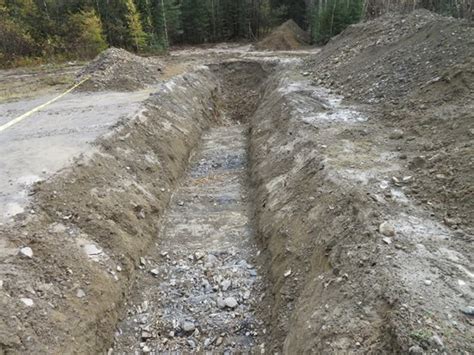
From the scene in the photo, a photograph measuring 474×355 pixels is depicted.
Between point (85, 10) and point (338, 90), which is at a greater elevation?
point (85, 10)

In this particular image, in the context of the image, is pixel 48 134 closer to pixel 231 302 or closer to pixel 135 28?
pixel 231 302

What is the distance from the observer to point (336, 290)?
5.20 m

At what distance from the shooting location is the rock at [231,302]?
6.97 m

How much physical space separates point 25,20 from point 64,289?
28.4m

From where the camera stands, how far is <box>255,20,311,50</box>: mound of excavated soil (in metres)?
28.7

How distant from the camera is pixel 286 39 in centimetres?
2945

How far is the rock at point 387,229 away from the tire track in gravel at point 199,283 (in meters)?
2.55

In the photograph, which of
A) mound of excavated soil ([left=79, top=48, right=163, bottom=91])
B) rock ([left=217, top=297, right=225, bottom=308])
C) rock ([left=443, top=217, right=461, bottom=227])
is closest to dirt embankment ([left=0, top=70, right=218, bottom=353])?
rock ([left=217, top=297, right=225, bottom=308])

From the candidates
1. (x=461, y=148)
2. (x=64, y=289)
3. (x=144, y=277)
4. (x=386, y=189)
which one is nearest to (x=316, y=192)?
(x=386, y=189)

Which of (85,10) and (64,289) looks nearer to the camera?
(64,289)

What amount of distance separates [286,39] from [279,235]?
24.8 m

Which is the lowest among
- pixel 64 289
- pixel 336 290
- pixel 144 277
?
pixel 144 277

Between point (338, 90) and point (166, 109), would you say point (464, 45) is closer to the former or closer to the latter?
point (338, 90)

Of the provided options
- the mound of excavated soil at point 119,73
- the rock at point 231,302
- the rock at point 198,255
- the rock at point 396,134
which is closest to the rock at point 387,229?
the rock at point 231,302
